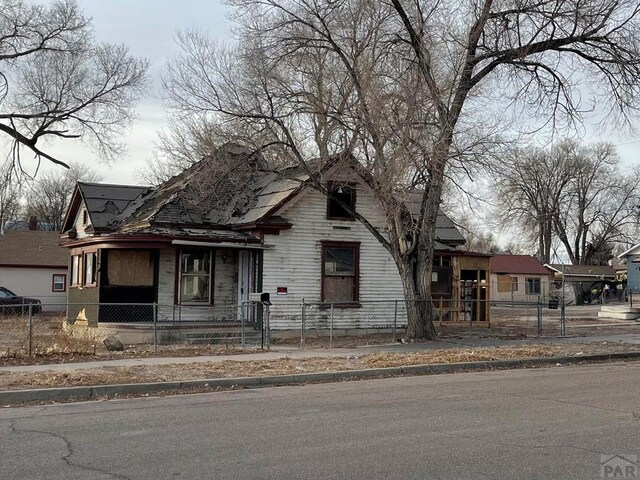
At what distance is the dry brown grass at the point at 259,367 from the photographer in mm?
11945

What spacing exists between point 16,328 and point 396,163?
48.2 ft

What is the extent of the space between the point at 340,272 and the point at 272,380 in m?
10.3

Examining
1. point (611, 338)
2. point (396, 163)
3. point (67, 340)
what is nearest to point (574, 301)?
point (611, 338)

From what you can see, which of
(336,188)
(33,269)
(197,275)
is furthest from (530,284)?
(197,275)

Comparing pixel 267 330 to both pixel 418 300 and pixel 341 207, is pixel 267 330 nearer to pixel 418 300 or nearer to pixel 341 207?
pixel 418 300

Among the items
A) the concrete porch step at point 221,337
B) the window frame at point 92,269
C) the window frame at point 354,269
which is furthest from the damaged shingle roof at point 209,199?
the concrete porch step at point 221,337

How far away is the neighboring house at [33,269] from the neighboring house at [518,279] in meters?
39.4

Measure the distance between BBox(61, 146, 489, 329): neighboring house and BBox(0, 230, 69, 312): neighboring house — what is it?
61.4ft

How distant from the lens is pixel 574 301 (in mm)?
61688

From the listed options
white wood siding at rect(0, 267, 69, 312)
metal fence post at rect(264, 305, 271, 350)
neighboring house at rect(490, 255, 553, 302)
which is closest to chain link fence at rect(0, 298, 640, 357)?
metal fence post at rect(264, 305, 271, 350)

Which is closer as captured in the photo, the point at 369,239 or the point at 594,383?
the point at 594,383

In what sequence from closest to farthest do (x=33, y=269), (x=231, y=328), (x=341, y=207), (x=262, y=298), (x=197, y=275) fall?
(x=262, y=298) < (x=231, y=328) < (x=197, y=275) < (x=341, y=207) < (x=33, y=269)

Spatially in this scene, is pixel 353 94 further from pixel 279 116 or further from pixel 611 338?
pixel 611 338

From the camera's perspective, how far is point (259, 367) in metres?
13.9
